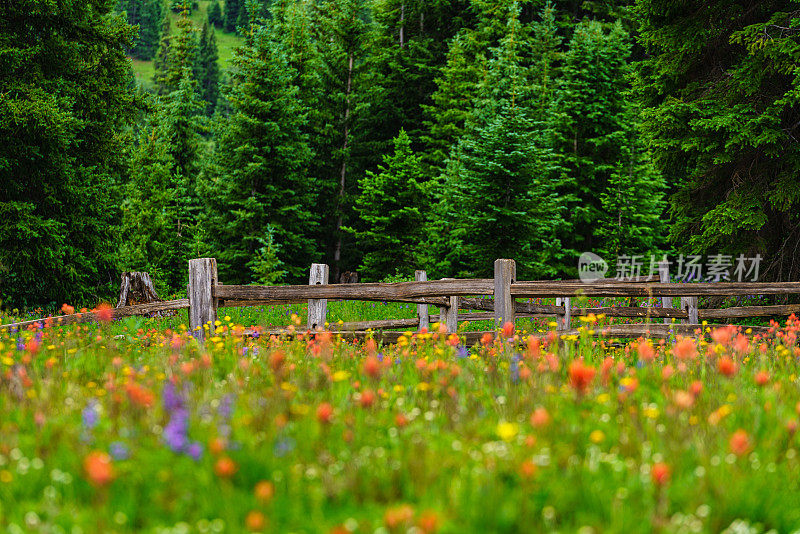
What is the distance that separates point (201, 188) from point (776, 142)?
74.9ft

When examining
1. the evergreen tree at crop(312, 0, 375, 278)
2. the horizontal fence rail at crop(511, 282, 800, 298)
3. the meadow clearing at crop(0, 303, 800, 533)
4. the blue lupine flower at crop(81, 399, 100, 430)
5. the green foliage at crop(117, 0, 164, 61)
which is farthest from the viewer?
the green foliage at crop(117, 0, 164, 61)

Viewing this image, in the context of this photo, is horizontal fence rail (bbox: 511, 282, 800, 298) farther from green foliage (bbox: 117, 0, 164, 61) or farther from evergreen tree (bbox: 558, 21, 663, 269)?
green foliage (bbox: 117, 0, 164, 61)

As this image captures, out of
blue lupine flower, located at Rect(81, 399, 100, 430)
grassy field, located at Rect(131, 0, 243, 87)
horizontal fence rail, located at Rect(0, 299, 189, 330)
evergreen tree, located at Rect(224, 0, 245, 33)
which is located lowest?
horizontal fence rail, located at Rect(0, 299, 189, 330)

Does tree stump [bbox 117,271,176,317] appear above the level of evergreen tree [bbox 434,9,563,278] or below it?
below

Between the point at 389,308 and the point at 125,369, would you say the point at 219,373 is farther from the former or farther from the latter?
the point at 389,308

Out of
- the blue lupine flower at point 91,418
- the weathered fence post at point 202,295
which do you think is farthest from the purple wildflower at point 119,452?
the weathered fence post at point 202,295

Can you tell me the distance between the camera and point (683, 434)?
2.95 m

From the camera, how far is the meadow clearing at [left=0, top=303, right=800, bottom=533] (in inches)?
87.7

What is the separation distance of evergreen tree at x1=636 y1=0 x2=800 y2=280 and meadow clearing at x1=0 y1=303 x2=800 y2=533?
10038mm

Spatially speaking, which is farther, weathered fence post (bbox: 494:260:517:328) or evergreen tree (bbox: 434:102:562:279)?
evergreen tree (bbox: 434:102:562:279)

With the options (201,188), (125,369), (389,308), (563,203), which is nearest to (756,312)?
(389,308)

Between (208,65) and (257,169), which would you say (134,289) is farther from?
(208,65)

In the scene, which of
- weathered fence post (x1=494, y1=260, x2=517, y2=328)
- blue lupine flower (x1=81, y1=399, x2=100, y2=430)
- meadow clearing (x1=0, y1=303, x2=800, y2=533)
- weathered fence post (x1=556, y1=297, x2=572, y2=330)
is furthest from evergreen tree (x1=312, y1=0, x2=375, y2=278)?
blue lupine flower (x1=81, y1=399, x2=100, y2=430)

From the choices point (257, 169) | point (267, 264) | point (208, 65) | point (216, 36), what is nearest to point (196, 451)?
point (267, 264)
